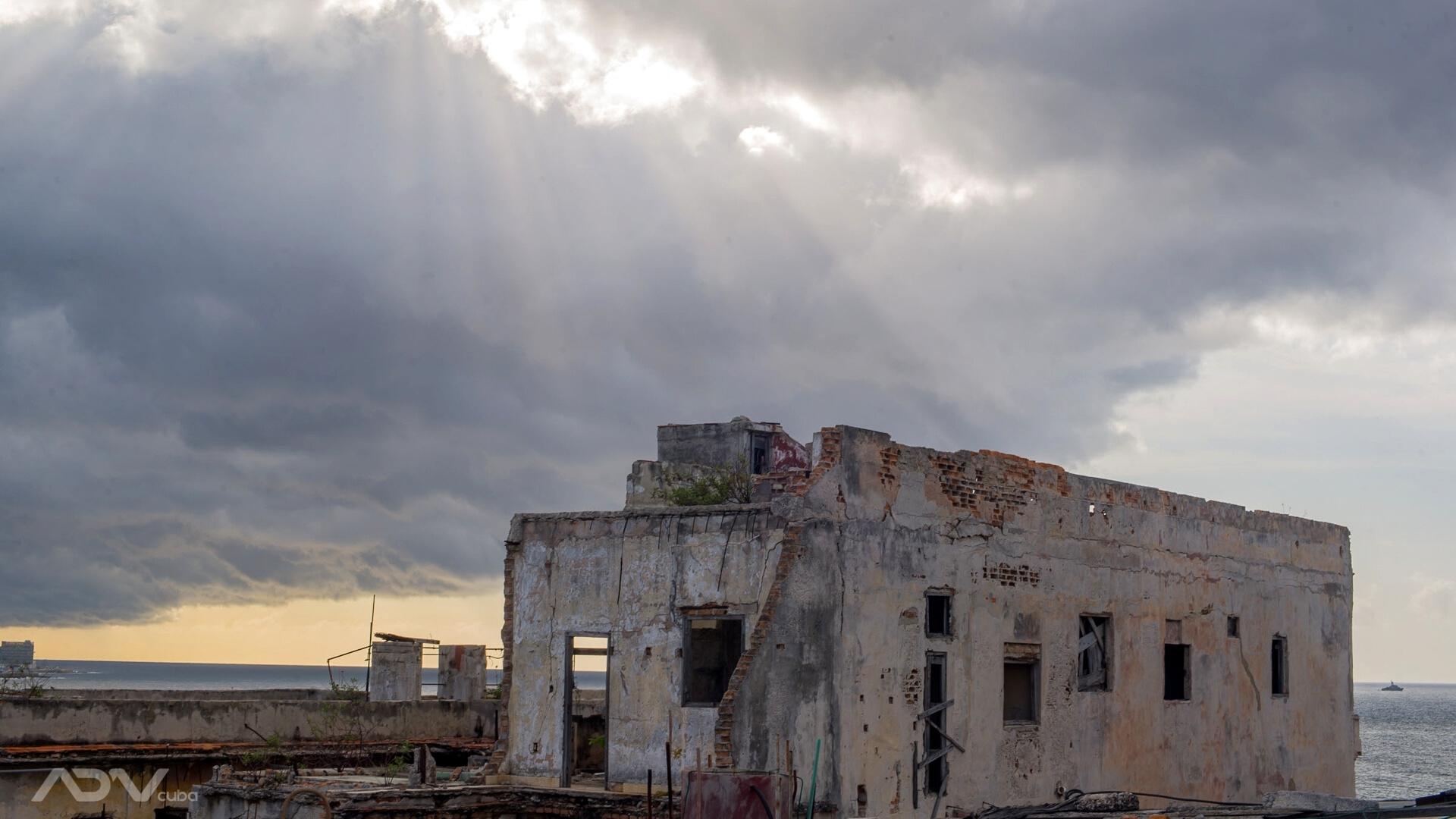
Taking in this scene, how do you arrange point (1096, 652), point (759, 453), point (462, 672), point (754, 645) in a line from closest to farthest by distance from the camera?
point (754, 645) → point (1096, 652) → point (462, 672) → point (759, 453)

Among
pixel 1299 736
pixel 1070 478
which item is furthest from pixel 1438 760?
pixel 1070 478

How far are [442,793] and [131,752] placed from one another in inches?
219

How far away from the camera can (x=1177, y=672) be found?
21.9 metres

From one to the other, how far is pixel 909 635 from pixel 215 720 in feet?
34.4

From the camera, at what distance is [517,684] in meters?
19.4

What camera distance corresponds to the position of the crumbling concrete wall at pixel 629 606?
17734 millimetres

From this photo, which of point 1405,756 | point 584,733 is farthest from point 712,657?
point 1405,756

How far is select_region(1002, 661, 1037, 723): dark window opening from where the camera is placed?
1961 cm

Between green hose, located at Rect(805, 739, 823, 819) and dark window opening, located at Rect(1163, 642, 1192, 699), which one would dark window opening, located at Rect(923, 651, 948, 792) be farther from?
dark window opening, located at Rect(1163, 642, 1192, 699)

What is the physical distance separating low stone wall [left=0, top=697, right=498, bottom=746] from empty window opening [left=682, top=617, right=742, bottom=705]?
3.83 meters

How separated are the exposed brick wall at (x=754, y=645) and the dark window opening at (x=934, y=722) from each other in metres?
2.32

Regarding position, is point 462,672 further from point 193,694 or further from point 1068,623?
point 1068,623

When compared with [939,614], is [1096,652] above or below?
below

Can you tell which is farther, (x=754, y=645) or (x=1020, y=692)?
(x=1020, y=692)
